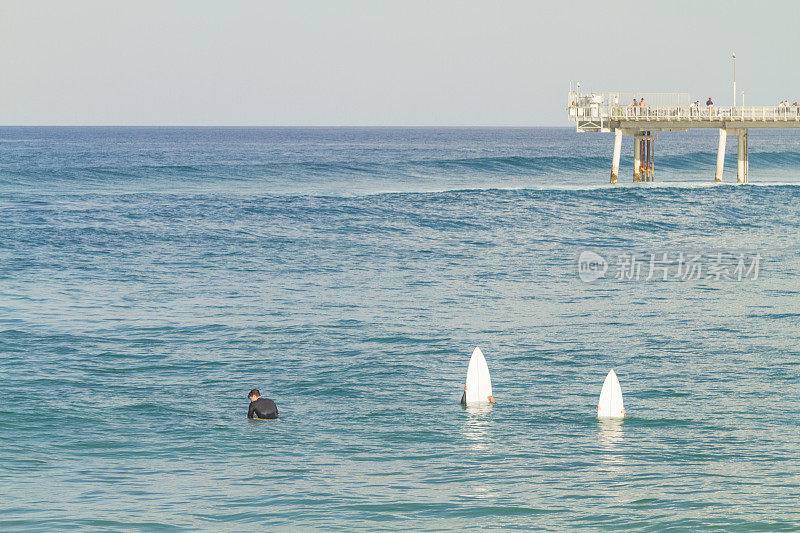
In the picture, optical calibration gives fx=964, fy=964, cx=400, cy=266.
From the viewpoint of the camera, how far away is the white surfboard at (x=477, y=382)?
20438 mm

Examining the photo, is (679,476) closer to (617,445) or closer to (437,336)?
(617,445)

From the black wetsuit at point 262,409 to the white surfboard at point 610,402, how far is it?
663 centimetres

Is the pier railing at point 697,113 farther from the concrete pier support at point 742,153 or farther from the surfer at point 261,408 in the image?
the surfer at point 261,408

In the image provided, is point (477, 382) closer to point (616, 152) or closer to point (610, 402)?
point (610, 402)

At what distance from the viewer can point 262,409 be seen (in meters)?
19.6

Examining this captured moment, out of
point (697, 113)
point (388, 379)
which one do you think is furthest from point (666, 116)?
point (388, 379)

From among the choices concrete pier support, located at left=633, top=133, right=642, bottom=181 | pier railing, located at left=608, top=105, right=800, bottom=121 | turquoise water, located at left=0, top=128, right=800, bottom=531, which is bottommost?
turquoise water, located at left=0, top=128, right=800, bottom=531

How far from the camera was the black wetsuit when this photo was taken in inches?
772

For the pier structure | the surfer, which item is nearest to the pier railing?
the pier structure

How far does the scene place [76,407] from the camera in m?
20.7

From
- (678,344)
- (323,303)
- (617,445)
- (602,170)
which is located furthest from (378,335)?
(602,170)

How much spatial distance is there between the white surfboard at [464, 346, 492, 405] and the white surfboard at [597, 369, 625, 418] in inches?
94.4

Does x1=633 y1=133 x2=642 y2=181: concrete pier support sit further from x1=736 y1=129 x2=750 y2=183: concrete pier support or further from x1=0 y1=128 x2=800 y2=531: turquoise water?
x1=0 y1=128 x2=800 y2=531: turquoise water

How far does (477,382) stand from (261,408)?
457cm
